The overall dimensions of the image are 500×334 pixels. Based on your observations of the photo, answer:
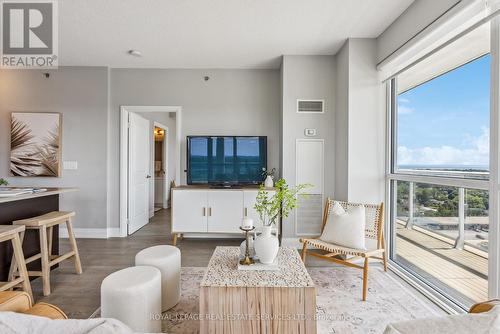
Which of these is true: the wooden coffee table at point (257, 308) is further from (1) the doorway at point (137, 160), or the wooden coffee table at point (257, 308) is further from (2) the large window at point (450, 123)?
(1) the doorway at point (137, 160)

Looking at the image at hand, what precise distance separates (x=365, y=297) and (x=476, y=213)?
1.07 m

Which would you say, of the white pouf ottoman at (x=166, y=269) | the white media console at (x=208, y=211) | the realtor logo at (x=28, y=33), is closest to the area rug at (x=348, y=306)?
the white pouf ottoman at (x=166, y=269)

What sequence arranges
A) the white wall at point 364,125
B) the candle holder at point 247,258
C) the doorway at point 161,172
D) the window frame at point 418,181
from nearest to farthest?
1. the window frame at point 418,181
2. the candle holder at point 247,258
3. the white wall at point 364,125
4. the doorway at point 161,172

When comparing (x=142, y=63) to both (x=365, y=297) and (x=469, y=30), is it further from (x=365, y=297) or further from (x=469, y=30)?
(x=365, y=297)

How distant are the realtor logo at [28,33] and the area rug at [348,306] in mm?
2973

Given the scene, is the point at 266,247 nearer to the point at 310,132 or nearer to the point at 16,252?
the point at 16,252

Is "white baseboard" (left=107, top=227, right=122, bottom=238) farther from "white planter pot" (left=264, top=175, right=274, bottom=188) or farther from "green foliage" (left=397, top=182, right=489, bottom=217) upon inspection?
"green foliage" (left=397, top=182, right=489, bottom=217)

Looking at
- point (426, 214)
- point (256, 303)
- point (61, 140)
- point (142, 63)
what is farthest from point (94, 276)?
point (426, 214)

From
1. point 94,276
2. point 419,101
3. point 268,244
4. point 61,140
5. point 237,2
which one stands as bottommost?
point 94,276

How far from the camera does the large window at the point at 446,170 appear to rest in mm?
1865

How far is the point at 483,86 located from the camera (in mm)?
1842

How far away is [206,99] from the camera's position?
399 centimetres

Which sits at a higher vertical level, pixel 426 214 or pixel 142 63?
pixel 142 63

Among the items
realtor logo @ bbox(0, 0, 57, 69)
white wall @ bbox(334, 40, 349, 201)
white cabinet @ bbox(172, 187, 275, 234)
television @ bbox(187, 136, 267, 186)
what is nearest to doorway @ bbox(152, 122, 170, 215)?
television @ bbox(187, 136, 267, 186)
